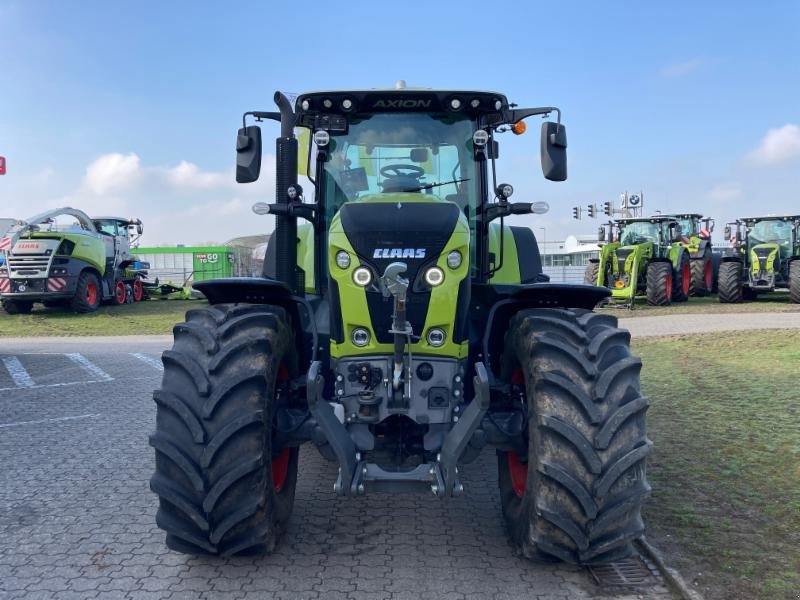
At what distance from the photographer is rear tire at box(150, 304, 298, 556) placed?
3.33 m

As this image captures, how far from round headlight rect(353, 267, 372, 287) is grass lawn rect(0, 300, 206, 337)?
13559 millimetres

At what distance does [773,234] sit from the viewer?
73.7 feet

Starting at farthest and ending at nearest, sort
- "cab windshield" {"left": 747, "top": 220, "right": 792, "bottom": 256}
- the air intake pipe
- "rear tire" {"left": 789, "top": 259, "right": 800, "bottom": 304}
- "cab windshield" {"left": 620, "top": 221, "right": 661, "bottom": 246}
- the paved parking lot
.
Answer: "cab windshield" {"left": 747, "top": 220, "right": 792, "bottom": 256} → "cab windshield" {"left": 620, "top": 221, "right": 661, "bottom": 246} → "rear tire" {"left": 789, "top": 259, "right": 800, "bottom": 304} → the air intake pipe → the paved parking lot

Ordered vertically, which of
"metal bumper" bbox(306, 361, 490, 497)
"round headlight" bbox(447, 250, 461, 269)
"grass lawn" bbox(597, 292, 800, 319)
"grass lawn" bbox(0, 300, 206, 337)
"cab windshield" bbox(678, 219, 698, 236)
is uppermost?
"cab windshield" bbox(678, 219, 698, 236)

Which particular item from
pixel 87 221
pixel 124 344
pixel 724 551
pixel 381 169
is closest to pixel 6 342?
pixel 124 344

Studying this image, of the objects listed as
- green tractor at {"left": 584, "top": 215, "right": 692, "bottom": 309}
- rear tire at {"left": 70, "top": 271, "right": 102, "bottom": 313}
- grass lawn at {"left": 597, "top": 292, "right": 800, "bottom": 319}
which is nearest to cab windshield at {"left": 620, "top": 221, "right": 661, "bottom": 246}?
green tractor at {"left": 584, "top": 215, "right": 692, "bottom": 309}

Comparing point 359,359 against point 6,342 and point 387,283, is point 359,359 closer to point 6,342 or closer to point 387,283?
point 387,283

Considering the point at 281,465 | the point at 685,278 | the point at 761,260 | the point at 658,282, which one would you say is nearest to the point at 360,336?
the point at 281,465

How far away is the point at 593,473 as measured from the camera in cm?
323

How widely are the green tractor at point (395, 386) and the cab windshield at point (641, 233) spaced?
18.5 m

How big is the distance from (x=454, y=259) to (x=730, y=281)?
1970 centimetres

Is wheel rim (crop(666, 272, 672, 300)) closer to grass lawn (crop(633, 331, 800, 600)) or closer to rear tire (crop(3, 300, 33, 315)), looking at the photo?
grass lawn (crop(633, 331, 800, 600))

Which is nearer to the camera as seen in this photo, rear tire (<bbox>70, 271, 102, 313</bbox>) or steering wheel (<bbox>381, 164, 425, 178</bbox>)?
steering wheel (<bbox>381, 164, 425, 178</bbox>)

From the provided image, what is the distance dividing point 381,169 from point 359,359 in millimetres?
1541
